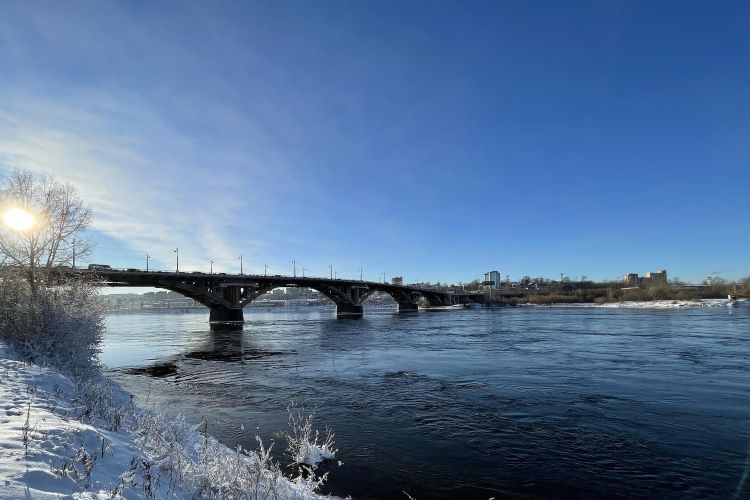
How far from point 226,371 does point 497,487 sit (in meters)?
19.6

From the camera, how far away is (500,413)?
13.9m

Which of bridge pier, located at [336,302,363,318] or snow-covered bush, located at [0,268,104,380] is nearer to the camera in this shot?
snow-covered bush, located at [0,268,104,380]

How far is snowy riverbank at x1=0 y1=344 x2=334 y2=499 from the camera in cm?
464

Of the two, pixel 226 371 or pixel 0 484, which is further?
pixel 226 371

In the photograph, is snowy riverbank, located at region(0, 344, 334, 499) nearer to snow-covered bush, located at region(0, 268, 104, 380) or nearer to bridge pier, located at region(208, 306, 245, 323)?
snow-covered bush, located at region(0, 268, 104, 380)

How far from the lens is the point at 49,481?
455 cm

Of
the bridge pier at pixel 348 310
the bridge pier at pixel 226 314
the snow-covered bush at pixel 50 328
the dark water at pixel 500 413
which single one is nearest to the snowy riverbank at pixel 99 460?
the dark water at pixel 500 413

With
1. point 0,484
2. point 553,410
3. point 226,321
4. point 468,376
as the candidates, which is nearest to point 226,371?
point 468,376

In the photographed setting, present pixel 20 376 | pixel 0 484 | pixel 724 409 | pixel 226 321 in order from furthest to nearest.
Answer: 1. pixel 226 321
2. pixel 724 409
3. pixel 20 376
4. pixel 0 484

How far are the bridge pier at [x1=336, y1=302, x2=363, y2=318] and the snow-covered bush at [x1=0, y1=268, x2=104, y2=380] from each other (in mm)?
87366

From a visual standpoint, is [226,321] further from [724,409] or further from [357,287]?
[724,409]

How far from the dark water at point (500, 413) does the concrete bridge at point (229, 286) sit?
94.1ft

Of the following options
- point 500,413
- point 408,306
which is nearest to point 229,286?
point 500,413

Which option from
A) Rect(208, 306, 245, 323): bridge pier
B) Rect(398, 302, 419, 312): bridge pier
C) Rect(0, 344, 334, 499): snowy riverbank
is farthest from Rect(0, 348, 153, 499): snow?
Rect(398, 302, 419, 312): bridge pier
